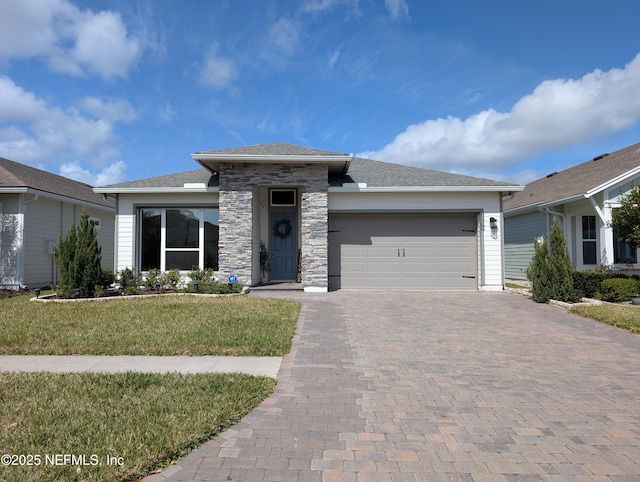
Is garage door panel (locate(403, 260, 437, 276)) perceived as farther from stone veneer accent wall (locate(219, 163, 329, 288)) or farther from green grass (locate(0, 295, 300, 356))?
green grass (locate(0, 295, 300, 356))

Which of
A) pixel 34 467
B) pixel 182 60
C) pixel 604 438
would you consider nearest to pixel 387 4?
pixel 182 60

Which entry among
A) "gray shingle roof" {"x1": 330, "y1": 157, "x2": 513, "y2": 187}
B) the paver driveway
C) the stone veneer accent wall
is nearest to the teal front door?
the stone veneer accent wall

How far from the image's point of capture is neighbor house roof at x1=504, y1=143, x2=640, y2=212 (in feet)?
42.8

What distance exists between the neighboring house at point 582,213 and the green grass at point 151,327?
9.97 meters

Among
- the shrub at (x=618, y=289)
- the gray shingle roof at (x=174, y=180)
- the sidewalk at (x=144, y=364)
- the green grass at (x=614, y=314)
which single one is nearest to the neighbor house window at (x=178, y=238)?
the gray shingle roof at (x=174, y=180)

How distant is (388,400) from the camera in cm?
411

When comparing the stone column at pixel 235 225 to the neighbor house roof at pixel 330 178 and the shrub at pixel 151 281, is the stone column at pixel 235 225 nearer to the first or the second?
the neighbor house roof at pixel 330 178

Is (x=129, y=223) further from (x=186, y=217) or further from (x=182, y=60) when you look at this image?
(x=182, y=60)

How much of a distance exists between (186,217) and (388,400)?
1086cm

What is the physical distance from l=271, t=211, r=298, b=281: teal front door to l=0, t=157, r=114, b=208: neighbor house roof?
834 cm

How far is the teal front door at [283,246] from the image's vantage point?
46.4ft

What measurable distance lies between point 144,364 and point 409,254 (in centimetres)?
964

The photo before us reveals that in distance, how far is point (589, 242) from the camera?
14.3 m

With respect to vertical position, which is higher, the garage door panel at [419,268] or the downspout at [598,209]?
the downspout at [598,209]
